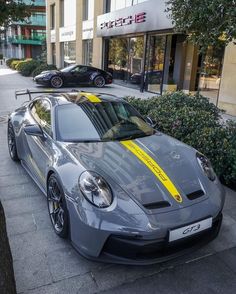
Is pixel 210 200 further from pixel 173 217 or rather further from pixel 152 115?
pixel 152 115

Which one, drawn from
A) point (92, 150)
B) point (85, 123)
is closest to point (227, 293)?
point (92, 150)

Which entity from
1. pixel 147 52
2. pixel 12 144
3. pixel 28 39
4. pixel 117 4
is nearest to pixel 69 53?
pixel 117 4

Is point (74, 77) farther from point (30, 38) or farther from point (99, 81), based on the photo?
point (30, 38)

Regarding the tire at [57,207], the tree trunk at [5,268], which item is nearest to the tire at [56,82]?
the tire at [57,207]

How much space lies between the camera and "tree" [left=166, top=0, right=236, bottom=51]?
3809mm

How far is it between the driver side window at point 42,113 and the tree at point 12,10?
3.66ft

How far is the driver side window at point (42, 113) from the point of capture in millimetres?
3521

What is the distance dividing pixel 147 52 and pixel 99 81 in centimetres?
342

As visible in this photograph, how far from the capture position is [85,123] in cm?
341

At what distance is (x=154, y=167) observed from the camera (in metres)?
2.75

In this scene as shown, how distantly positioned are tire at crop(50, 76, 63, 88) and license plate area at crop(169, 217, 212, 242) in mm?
13704

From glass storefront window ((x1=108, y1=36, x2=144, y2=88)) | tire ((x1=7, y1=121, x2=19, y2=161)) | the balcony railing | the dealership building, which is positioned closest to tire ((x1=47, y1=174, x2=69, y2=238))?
tire ((x1=7, y1=121, x2=19, y2=161))

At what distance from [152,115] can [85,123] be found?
2.22 m

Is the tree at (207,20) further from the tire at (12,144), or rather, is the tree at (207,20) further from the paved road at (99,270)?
the tire at (12,144)
